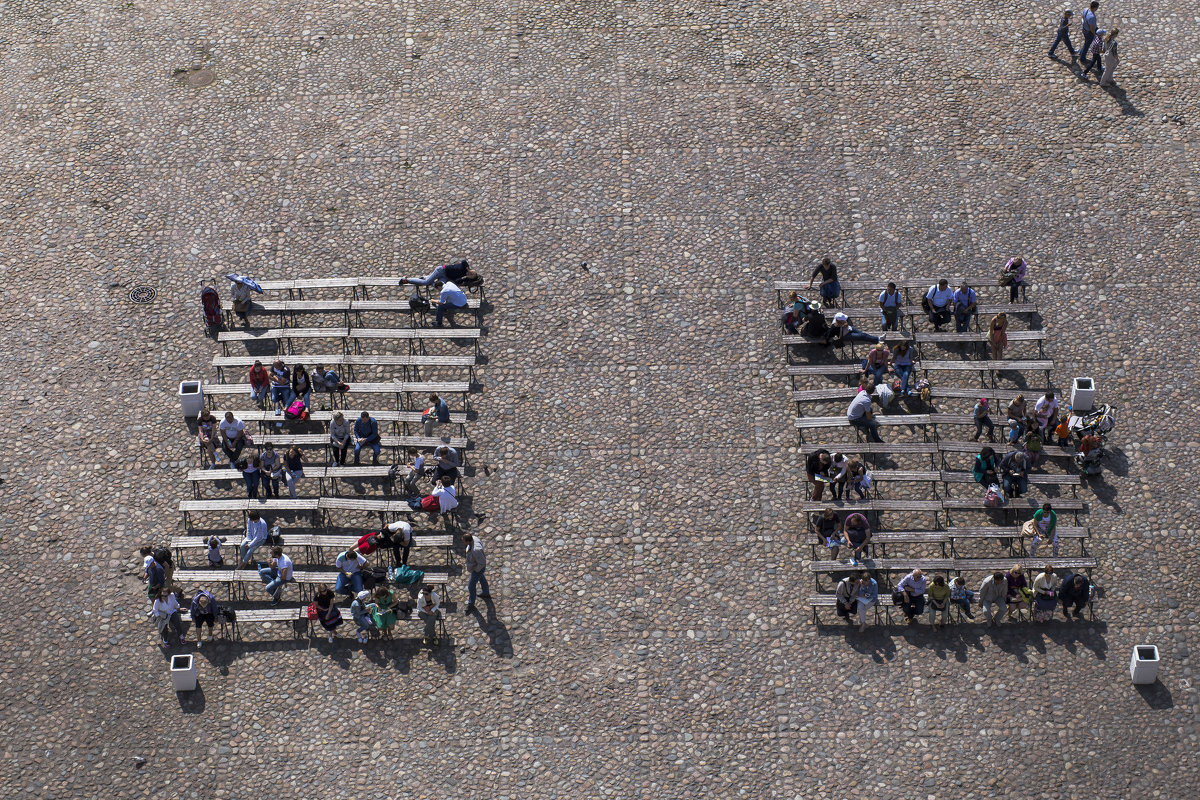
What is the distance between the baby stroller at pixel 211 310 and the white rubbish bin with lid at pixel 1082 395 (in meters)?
17.5

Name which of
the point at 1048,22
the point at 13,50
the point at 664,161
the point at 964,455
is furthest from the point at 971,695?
the point at 13,50

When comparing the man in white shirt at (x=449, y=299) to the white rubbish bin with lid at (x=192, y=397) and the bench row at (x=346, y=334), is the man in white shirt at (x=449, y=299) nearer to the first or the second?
the bench row at (x=346, y=334)

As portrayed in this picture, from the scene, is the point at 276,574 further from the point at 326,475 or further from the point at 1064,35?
the point at 1064,35

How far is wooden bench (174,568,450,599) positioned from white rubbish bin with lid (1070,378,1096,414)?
1274 centimetres

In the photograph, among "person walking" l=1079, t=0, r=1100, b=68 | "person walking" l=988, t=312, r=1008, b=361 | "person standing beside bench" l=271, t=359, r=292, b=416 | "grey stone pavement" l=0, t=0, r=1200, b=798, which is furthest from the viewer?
"person walking" l=1079, t=0, r=1100, b=68

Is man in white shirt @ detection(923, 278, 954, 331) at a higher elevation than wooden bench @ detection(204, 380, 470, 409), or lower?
higher

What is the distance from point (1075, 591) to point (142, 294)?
65.5ft

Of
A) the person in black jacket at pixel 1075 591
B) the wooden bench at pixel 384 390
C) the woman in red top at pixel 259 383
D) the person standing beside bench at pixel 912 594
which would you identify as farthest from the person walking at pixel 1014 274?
the woman in red top at pixel 259 383

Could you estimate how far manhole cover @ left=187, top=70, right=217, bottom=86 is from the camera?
39156 millimetres

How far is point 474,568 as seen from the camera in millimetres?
29312

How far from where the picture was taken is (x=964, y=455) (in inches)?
1252

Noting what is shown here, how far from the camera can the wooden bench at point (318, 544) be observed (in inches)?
1200

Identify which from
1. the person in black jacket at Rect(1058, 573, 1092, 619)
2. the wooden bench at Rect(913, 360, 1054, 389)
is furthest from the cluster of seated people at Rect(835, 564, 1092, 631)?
the wooden bench at Rect(913, 360, 1054, 389)

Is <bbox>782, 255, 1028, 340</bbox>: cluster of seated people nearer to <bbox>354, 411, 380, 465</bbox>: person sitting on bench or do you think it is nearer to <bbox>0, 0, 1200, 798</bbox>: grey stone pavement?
<bbox>0, 0, 1200, 798</bbox>: grey stone pavement
